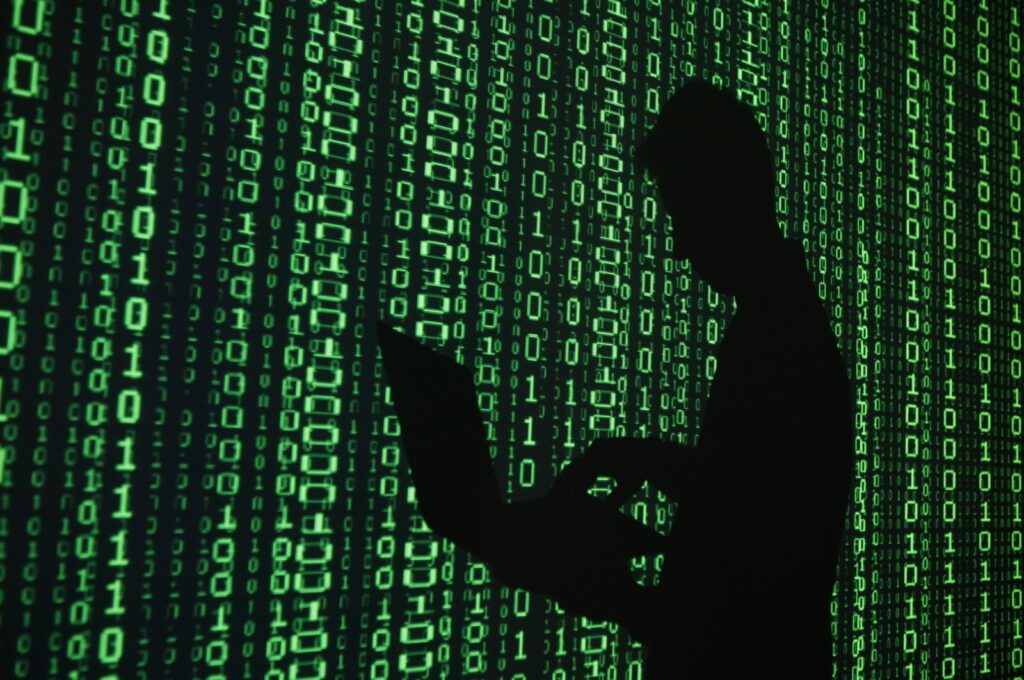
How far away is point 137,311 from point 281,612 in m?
0.44

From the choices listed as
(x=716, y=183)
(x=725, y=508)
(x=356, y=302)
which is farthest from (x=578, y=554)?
(x=356, y=302)

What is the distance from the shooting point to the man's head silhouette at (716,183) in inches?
37.3

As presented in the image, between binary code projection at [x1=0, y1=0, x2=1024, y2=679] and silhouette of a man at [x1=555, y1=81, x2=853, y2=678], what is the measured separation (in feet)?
1.53

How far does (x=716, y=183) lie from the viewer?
96 centimetres

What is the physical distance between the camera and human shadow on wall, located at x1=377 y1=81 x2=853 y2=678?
86 centimetres

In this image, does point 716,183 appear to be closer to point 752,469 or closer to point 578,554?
point 752,469

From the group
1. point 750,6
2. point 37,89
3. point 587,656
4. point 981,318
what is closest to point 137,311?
point 37,89

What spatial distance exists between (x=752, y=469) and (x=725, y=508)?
5 cm

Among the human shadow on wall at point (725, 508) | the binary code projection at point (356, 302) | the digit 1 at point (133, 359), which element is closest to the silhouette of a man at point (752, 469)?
the human shadow on wall at point (725, 508)

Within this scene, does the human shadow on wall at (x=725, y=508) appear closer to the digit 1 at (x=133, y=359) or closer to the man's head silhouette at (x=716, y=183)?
the man's head silhouette at (x=716, y=183)

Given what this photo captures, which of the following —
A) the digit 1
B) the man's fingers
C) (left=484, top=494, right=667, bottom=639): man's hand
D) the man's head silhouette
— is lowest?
(left=484, top=494, right=667, bottom=639): man's hand

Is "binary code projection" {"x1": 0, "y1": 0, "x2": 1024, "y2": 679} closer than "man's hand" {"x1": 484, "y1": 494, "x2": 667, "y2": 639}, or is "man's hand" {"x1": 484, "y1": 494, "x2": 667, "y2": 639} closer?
"man's hand" {"x1": 484, "y1": 494, "x2": 667, "y2": 639}

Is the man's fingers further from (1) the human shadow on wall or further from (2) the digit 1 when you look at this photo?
(2) the digit 1

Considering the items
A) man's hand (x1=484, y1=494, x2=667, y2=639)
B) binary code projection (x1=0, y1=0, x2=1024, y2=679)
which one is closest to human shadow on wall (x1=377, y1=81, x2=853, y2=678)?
man's hand (x1=484, y1=494, x2=667, y2=639)
